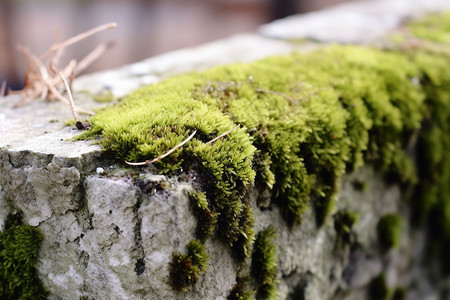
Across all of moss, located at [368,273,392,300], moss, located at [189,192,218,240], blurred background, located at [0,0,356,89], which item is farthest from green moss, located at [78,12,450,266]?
blurred background, located at [0,0,356,89]

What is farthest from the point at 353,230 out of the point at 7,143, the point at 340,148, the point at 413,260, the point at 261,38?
the point at 261,38

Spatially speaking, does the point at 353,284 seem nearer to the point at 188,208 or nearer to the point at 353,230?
the point at 353,230

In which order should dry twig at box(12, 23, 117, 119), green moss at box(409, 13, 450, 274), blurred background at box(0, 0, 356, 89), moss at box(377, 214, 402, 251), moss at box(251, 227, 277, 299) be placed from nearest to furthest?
moss at box(251, 227, 277, 299), dry twig at box(12, 23, 117, 119), moss at box(377, 214, 402, 251), green moss at box(409, 13, 450, 274), blurred background at box(0, 0, 356, 89)

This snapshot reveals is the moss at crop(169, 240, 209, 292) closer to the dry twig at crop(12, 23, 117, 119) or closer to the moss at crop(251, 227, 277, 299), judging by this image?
the moss at crop(251, 227, 277, 299)

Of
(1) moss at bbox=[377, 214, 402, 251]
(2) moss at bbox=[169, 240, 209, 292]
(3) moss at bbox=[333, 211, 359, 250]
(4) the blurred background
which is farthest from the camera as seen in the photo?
(4) the blurred background

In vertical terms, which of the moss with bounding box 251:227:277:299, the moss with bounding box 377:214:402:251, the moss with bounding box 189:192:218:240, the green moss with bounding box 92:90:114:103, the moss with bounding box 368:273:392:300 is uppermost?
the green moss with bounding box 92:90:114:103

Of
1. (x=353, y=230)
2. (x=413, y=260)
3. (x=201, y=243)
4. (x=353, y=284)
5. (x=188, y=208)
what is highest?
(x=188, y=208)
